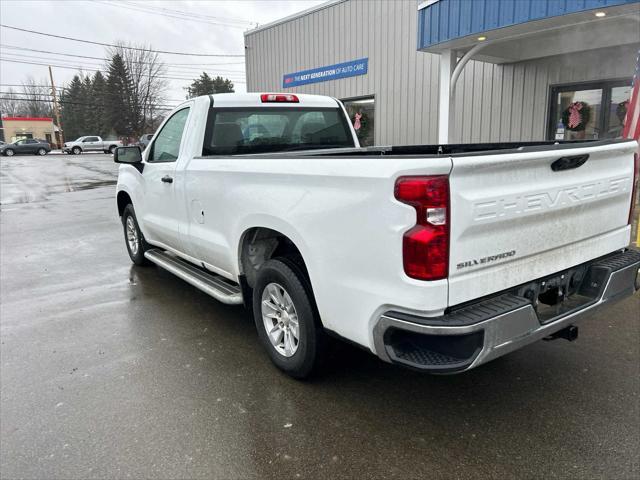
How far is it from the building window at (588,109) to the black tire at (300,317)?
8.98 m

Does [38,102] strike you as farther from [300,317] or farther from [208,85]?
[300,317]

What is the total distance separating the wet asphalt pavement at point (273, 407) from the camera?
2.57 m

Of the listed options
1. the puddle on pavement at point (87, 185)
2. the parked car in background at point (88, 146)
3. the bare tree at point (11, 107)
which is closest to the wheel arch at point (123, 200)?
the puddle on pavement at point (87, 185)

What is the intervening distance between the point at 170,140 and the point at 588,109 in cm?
866

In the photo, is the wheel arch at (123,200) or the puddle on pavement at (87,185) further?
the puddle on pavement at (87,185)

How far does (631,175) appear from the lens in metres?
3.31

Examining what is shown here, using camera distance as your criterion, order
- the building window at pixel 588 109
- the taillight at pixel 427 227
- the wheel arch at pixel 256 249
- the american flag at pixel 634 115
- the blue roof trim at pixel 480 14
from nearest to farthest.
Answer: the taillight at pixel 427 227
the wheel arch at pixel 256 249
the american flag at pixel 634 115
the blue roof trim at pixel 480 14
the building window at pixel 588 109

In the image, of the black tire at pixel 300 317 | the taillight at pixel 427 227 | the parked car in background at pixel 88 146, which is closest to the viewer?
the taillight at pixel 427 227

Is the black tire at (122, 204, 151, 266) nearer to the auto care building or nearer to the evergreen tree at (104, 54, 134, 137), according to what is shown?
the auto care building

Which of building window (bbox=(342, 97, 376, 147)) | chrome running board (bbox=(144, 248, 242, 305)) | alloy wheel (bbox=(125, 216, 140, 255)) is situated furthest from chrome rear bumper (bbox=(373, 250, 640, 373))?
building window (bbox=(342, 97, 376, 147))

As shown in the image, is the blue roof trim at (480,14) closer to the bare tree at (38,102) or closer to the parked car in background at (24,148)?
the parked car in background at (24,148)

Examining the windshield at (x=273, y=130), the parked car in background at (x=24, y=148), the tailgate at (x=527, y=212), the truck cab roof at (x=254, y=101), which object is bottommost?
the parked car in background at (x=24, y=148)

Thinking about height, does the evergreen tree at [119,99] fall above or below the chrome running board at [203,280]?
above

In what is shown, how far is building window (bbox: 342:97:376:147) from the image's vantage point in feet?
49.4
